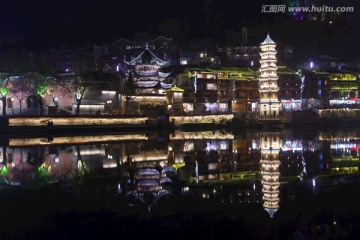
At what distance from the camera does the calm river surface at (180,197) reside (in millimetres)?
9953

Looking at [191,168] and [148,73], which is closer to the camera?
[191,168]

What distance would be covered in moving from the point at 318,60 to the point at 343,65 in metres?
5.47

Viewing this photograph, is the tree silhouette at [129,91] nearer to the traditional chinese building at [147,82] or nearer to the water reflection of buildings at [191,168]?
the traditional chinese building at [147,82]

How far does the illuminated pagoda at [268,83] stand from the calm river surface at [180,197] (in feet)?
124

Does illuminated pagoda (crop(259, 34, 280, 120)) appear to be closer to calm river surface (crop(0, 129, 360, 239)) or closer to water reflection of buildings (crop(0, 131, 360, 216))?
water reflection of buildings (crop(0, 131, 360, 216))

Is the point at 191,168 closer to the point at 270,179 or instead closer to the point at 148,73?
the point at 270,179

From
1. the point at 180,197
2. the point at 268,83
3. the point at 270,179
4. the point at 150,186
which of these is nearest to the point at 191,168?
the point at 270,179

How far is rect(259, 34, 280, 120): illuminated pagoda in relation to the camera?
6094cm

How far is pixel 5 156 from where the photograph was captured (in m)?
26.1

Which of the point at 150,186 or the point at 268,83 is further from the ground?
the point at 268,83

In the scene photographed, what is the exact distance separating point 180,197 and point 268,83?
50.9 metres

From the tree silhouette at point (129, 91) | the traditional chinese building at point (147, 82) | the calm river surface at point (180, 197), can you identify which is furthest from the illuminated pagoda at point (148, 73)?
the calm river surface at point (180, 197)

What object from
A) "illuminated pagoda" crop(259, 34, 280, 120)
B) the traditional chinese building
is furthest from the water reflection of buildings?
"illuminated pagoda" crop(259, 34, 280, 120)

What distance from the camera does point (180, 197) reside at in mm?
13641
